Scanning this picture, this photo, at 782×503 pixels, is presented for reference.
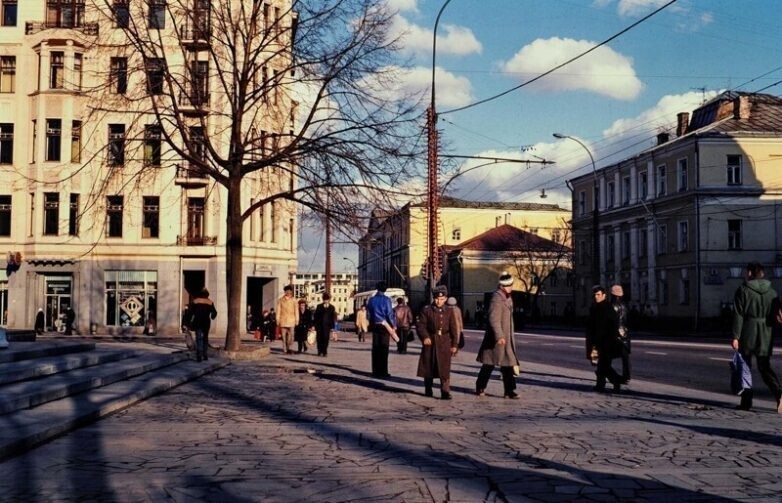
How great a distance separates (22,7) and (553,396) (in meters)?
40.7

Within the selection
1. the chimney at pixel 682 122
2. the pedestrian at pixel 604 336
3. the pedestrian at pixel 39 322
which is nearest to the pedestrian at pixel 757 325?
the pedestrian at pixel 604 336

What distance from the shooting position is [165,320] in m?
43.8

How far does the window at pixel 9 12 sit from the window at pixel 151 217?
39.0 ft

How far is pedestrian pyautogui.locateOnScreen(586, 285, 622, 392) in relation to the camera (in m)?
13.3

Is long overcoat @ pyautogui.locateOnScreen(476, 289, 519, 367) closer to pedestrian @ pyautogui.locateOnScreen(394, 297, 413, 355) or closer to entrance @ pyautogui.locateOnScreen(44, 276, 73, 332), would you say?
pedestrian @ pyautogui.locateOnScreen(394, 297, 413, 355)

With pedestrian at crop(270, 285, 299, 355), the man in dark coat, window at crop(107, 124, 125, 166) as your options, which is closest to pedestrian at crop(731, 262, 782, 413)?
the man in dark coat

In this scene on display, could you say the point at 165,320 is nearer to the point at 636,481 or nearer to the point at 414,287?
the point at 636,481

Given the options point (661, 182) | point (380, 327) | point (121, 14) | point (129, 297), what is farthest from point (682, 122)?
point (380, 327)

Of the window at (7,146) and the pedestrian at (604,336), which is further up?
the window at (7,146)

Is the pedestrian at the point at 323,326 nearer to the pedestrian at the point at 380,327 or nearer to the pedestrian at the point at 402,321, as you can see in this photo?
the pedestrian at the point at 402,321

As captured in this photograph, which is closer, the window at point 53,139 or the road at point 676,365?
the road at point 676,365

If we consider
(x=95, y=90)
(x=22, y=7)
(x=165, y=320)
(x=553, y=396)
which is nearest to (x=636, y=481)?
(x=553, y=396)

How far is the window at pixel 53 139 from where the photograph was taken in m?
43.5

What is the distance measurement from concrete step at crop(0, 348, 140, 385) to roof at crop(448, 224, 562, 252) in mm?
74100
